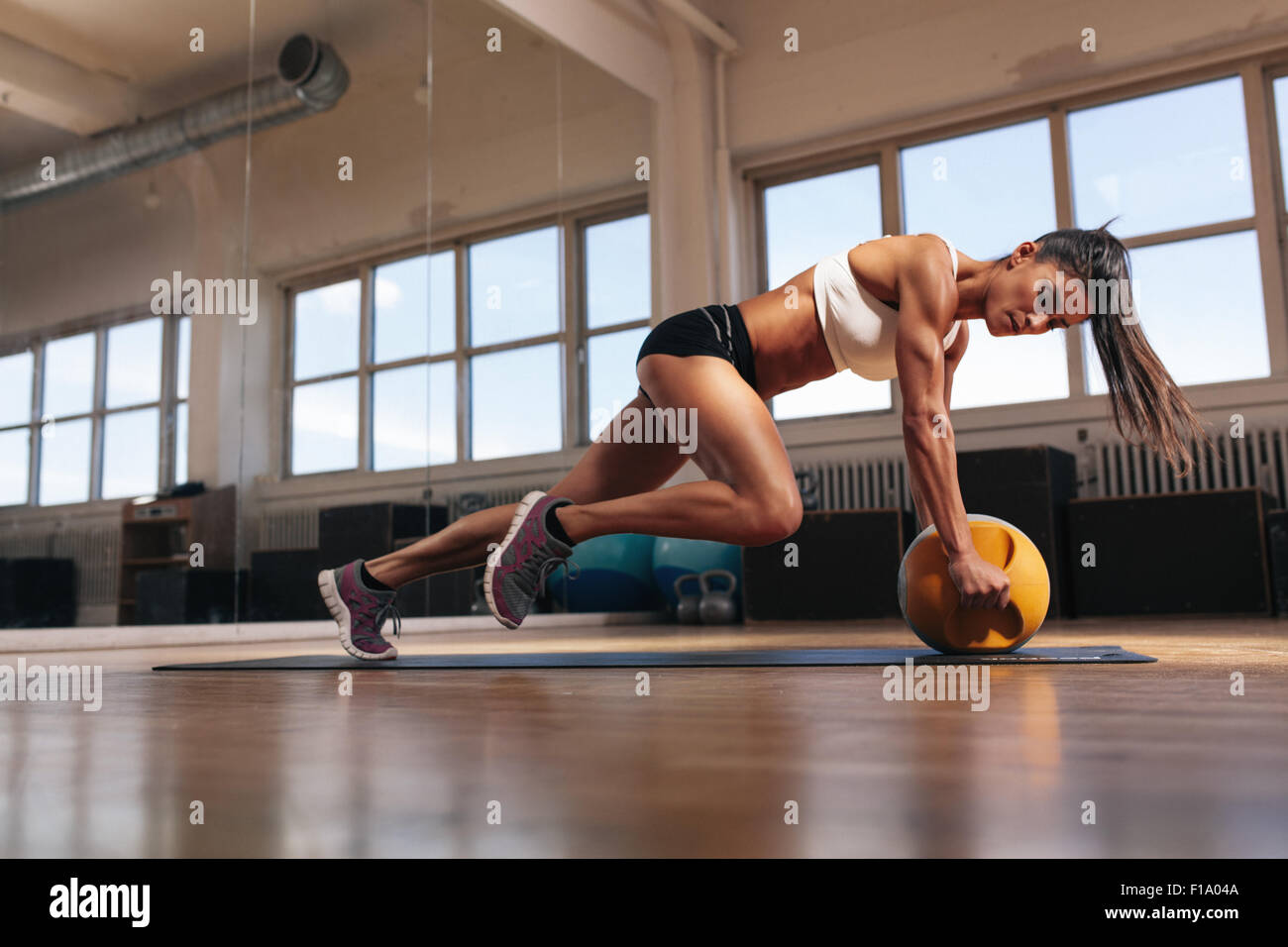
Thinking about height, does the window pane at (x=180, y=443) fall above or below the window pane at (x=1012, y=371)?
below

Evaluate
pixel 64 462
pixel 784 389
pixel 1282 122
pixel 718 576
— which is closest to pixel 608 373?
pixel 718 576

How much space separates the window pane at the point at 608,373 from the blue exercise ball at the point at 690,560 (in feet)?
2.72

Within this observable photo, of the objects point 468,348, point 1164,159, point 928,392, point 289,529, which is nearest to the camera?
point 928,392

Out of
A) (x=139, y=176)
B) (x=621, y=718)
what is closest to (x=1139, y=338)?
(x=621, y=718)

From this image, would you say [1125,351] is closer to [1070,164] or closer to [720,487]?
[720,487]

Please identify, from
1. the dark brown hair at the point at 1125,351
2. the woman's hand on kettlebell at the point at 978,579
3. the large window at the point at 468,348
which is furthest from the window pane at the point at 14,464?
the dark brown hair at the point at 1125,351

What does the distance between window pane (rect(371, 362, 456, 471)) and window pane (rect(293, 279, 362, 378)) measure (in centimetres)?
23

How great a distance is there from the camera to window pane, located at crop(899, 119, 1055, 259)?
6.58m

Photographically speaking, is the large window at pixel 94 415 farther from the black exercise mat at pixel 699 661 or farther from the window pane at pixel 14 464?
the black exercise mat at pixel 699 661

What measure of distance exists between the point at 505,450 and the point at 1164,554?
3.43m

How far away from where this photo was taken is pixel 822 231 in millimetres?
7344

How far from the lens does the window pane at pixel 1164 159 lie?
20.1ft

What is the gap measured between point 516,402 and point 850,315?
402 cm

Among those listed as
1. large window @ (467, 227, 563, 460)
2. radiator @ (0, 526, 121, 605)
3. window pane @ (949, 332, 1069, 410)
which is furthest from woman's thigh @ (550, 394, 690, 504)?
window pane @ (949, 332, 1069, 410)
